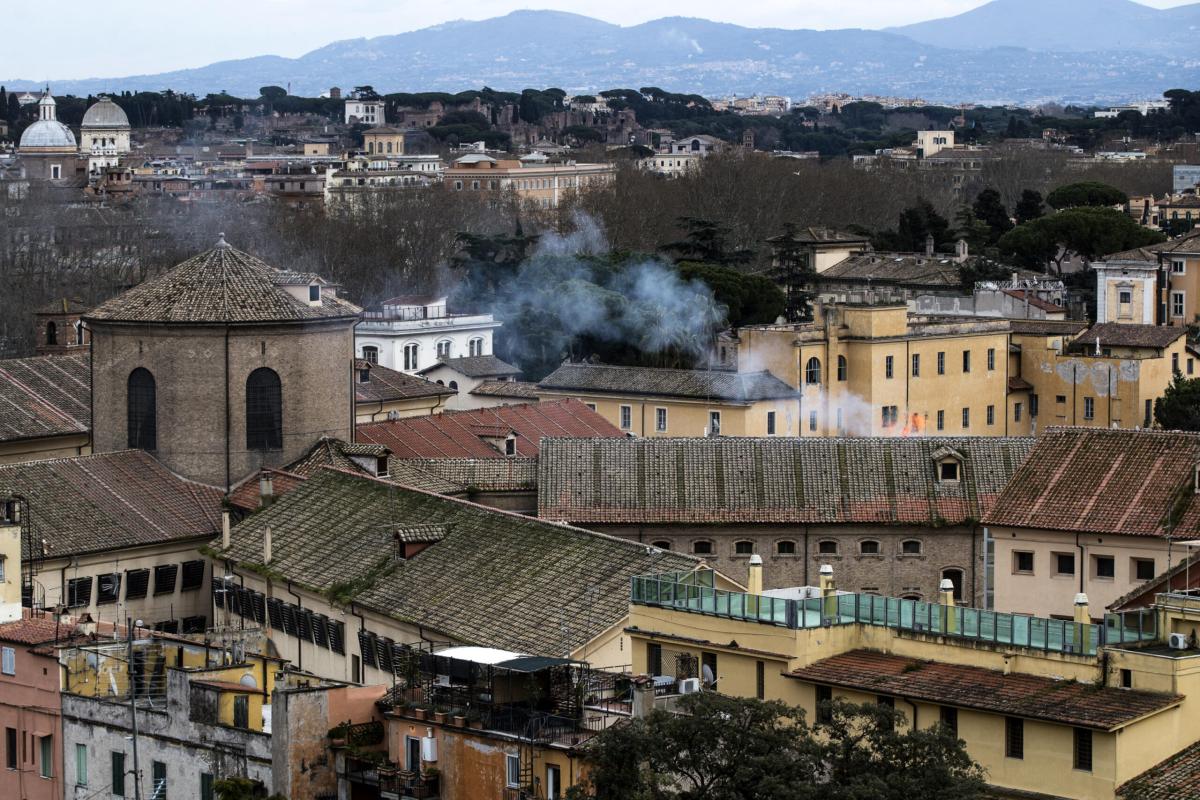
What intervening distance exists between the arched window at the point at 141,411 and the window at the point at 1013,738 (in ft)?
82.6

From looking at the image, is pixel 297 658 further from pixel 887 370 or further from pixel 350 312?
pixel 887 370

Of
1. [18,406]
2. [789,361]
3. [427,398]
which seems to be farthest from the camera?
[789,361]

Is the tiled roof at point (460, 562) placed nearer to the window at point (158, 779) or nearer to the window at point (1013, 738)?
the window at point (158, 779)

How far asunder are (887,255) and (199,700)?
70677 mm

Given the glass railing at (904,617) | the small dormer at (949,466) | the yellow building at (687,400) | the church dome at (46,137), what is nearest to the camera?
the glass railing at (904,617)

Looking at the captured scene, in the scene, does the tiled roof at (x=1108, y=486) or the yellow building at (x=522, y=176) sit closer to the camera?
the tiled roof at (x=1108, y=486)

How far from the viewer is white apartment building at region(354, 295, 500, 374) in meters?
76.9

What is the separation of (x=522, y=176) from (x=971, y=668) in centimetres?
12041

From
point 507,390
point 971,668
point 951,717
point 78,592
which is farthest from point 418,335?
point 951,717

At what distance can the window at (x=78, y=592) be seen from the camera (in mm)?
43375

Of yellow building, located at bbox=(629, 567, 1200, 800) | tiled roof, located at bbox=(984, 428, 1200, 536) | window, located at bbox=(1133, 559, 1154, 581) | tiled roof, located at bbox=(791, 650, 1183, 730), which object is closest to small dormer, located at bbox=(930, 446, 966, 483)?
tiled roof, located at bbox=(984, 428, 1200, 536)

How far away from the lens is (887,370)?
224 feet

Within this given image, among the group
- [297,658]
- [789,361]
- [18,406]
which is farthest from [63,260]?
[297,658]

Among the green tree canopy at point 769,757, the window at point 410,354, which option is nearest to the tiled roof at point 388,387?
the window at point 410,354
